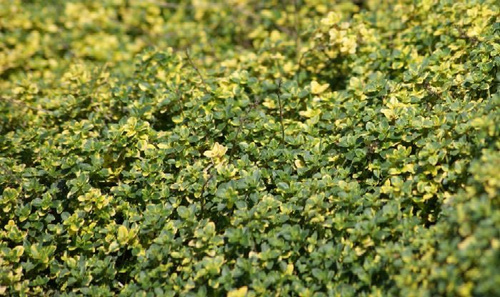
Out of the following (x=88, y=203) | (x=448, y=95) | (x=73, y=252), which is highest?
(x=448, y=95)

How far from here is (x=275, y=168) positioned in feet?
9.50

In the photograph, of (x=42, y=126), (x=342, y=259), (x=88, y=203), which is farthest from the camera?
(x=42, y=126)

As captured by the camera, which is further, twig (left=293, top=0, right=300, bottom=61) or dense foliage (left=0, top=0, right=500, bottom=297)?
twig (left=293, top=0, right=300, bottom=61)

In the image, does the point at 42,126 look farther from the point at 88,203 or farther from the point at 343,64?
the point at 343,64

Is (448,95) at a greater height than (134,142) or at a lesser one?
greater

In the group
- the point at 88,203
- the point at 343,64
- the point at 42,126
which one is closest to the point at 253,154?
the point at 88,203

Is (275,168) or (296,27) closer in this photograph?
(275,168)

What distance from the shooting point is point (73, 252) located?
2.85 m

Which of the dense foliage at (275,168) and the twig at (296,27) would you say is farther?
the twig at (296,27)

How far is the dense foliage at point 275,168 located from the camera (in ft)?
7.82

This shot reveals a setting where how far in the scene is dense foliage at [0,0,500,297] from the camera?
2385mm

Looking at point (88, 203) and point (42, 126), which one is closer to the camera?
point (88, 203)

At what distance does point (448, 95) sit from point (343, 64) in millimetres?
925

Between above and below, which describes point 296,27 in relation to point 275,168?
above
